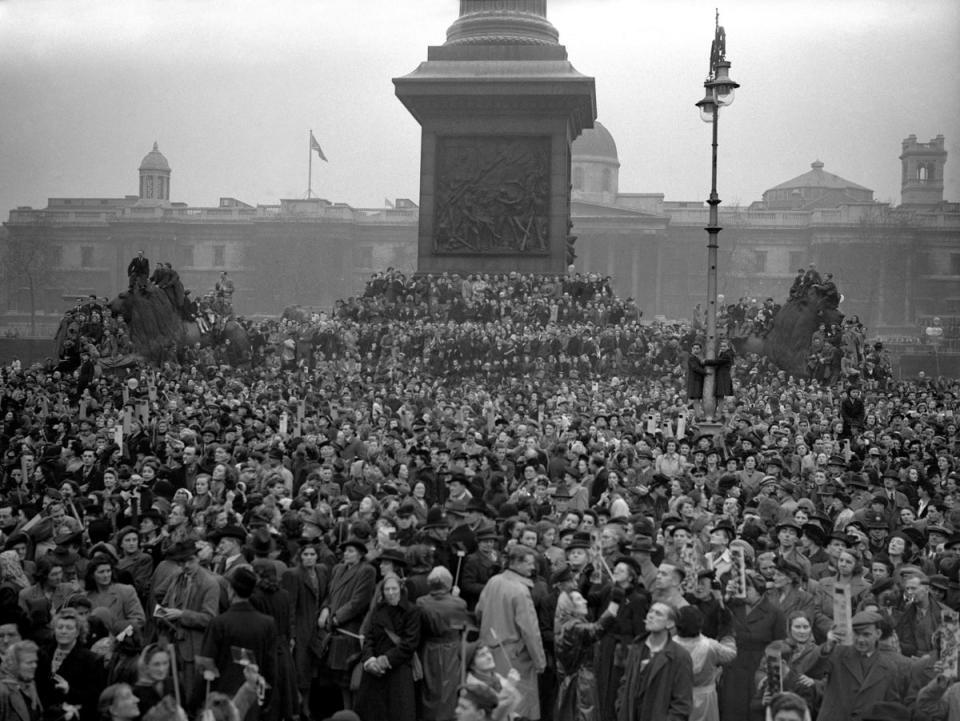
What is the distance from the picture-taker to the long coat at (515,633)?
979cm

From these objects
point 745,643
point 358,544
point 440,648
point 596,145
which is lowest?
point 440,648

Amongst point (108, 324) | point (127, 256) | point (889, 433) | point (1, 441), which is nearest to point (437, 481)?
point (1, 441)

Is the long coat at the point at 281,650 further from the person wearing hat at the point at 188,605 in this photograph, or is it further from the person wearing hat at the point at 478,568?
the person wearing hat at the point at 478,568

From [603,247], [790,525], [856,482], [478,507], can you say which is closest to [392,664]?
[478,507]

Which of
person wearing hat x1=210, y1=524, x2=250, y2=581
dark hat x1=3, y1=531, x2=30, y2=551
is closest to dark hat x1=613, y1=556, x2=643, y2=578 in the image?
person wearing hat x1=210, y1=524, x2=250, y2=581

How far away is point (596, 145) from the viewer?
123 m

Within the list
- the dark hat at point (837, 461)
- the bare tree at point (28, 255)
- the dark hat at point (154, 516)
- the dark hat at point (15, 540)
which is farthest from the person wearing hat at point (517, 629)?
the bare tree at point (28, 255)

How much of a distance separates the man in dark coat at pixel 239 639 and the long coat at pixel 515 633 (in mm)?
1354

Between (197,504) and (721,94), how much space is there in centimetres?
1085

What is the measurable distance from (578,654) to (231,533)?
2795mm

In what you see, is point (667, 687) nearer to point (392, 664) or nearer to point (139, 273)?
point (392, 664)

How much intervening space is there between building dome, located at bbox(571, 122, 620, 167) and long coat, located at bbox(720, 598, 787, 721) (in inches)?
4386

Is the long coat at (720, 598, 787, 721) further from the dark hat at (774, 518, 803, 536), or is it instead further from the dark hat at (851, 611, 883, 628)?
the dark hat at (774, 518, 803, 536)

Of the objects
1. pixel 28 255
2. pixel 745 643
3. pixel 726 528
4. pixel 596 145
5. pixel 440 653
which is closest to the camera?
pixel 745 643
